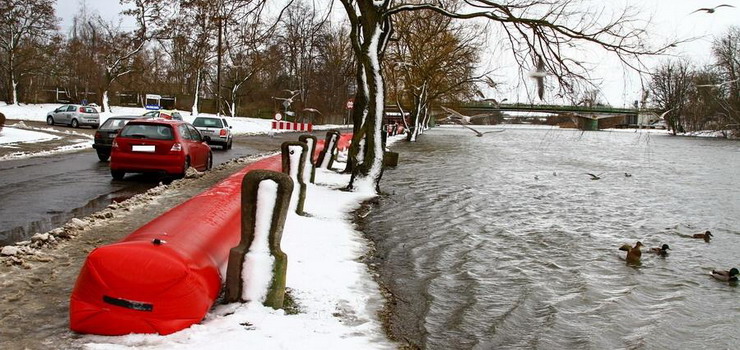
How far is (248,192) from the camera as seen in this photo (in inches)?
179

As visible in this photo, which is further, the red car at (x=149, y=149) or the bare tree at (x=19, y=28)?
the bare tree at (x=19, y=28)

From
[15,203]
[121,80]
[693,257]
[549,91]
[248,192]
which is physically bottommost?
[693,257]

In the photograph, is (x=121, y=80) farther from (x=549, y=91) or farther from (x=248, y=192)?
(x=248, y=192)

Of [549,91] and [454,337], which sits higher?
[549,91]

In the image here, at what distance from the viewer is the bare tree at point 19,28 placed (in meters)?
49.0

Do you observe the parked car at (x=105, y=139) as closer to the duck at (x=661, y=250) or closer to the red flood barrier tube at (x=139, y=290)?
the duck at (x=661, y=250)

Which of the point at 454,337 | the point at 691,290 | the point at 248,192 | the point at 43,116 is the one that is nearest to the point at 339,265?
the point at 454,337

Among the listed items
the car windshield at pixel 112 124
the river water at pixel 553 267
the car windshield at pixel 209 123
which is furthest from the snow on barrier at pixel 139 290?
the car windshield at pixel 209 123

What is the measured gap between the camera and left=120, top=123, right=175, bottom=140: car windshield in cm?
1292

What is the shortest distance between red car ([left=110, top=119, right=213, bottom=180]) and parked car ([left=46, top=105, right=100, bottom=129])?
24869 mm

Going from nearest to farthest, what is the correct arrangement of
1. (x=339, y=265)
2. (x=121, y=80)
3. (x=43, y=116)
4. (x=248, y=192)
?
(x=248, y=192), (x=339, y=265), (x=43, y=116), (x=121, y=80)

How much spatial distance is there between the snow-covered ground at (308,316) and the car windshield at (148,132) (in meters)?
5.88

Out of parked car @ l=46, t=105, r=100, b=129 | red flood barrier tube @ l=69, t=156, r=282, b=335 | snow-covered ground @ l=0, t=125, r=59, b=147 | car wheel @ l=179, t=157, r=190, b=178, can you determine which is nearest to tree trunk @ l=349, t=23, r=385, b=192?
car wheel @ l=179, t=157, r=190, b=178

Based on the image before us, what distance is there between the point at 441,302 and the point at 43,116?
47.3 meters
